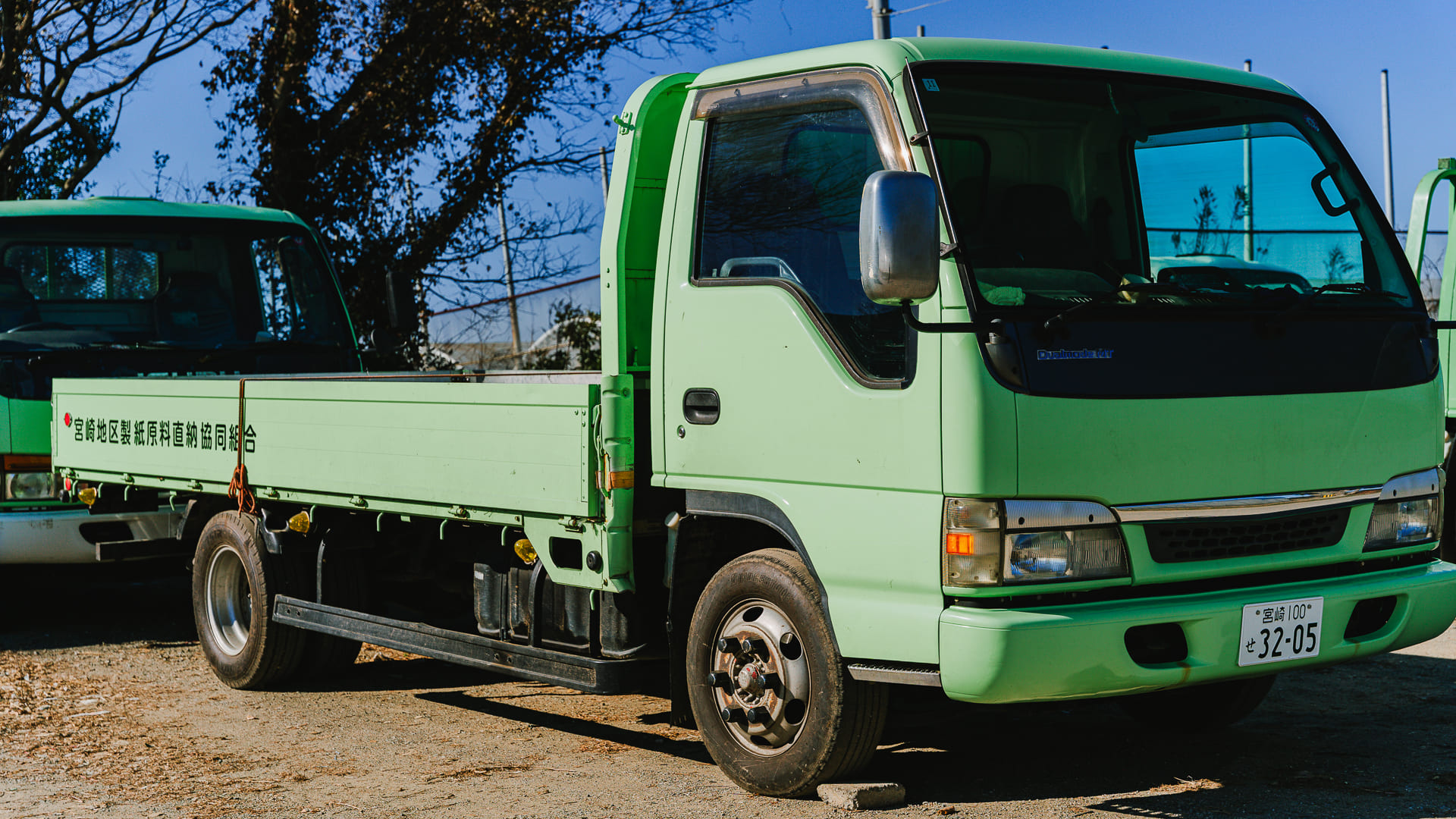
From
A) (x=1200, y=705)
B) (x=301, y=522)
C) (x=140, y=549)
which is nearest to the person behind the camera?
(x=1200, y=705)

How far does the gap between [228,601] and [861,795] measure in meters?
4.04

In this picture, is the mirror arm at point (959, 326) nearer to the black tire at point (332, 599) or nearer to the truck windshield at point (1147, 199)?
the truck windshield at point (1147, 199)

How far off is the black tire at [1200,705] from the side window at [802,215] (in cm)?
216

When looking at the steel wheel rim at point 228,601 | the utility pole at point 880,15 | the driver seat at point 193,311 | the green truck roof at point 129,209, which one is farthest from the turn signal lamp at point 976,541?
the utility pole at point 880,15

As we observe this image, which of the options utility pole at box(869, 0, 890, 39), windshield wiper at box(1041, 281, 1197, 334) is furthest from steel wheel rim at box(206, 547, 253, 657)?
utility pole at box(869, 0, 890, 39)

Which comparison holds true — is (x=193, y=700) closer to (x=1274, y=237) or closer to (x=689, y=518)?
(x=689, y=518)

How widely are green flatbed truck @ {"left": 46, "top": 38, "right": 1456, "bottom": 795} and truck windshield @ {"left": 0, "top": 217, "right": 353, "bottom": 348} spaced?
12.5 feet

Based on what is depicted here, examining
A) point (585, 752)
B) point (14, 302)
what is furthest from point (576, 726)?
point (14, 302)

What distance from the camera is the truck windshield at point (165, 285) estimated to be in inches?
362

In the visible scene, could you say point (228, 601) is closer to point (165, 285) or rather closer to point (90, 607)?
point (165, 285)

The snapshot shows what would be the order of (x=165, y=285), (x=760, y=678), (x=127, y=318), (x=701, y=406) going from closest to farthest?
(x=760, y=678) < (x=701, y=406) < (x=127, y=318) < (x=165, y=285)

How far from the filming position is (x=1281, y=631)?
4.73 m

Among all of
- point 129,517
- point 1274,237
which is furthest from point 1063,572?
point 129,517

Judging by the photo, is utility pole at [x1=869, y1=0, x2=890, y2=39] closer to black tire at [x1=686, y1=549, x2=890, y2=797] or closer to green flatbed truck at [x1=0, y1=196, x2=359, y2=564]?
green flatbed truck at [x1=0, y1=196, x2=359, y2=564]
